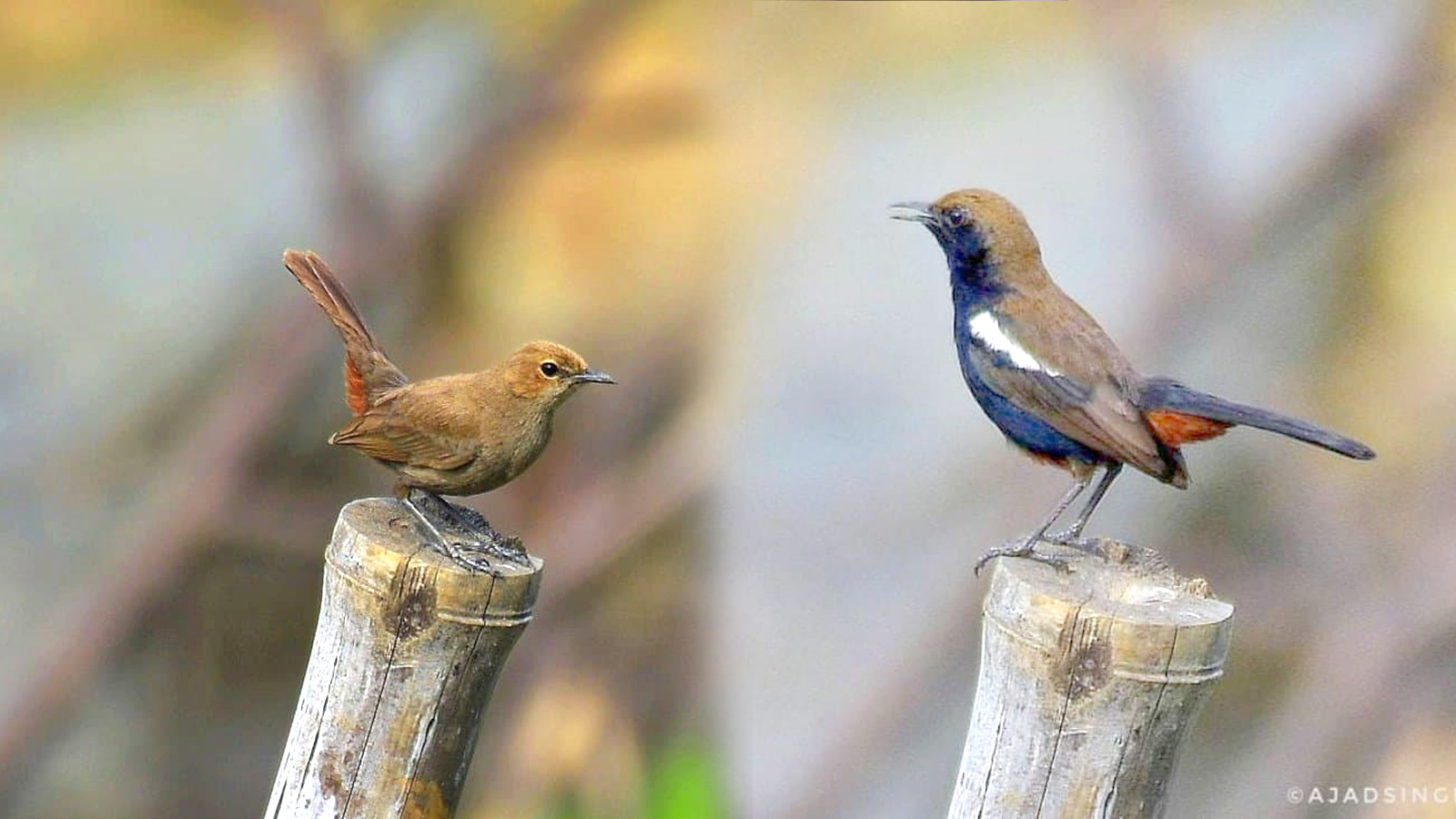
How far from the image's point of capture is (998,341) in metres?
3.71

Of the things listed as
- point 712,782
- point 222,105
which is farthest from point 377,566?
point 222,105

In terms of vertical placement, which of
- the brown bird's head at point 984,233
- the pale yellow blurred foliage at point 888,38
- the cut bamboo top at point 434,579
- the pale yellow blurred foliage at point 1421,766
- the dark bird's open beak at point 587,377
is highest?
the pale yellow blurred foliage at point 888,38

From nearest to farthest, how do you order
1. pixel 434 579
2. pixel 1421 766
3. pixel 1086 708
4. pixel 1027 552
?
1. pixel 1086 708
2. pixel 434 579
3. pixel 1027 552
4. pixel 1421 766

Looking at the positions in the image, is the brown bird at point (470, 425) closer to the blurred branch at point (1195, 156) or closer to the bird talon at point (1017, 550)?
the bird talon at point (1017, 550)

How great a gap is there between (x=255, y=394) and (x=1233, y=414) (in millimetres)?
3859

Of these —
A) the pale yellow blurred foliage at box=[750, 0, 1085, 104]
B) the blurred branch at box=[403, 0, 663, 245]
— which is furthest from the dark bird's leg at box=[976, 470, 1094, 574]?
the blurred branch at box=[403, 0, 663, 245]

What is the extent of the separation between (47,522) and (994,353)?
3816mm

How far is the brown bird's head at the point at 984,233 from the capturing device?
12.4 ft

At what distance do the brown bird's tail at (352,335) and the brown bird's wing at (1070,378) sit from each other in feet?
4.14

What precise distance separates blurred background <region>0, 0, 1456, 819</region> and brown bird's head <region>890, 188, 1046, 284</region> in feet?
5.49

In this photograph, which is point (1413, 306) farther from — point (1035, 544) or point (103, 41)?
point (103, 41)

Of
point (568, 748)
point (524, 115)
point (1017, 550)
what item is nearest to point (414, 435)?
point (1017, 550)

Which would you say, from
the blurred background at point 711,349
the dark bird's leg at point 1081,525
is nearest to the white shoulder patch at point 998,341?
the dark bird's leg at point 1081,525

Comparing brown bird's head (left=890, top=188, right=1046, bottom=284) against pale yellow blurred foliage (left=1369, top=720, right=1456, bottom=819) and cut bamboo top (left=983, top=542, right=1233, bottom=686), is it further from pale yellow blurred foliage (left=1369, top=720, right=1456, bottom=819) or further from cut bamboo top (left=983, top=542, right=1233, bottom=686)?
pale yellow blurred foliage (left=1369, top=720, right=1456, bottom=819)
